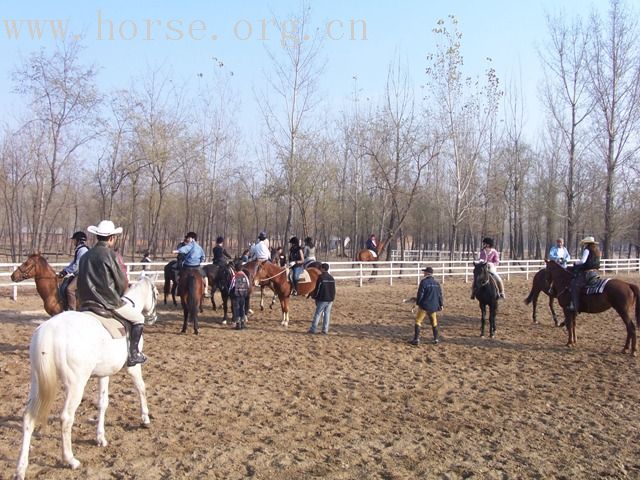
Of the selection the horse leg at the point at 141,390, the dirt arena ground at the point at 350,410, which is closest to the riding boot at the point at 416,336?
the dirt arena ground at the point at 350,410

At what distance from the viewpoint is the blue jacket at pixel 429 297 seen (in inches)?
393

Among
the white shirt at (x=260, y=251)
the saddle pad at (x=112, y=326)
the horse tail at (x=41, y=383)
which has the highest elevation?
the white shirt at (x=260, y=251)

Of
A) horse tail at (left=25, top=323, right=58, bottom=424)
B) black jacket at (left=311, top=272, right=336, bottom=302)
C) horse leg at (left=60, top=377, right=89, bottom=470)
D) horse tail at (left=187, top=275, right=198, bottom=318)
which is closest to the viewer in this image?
horse tail at (left=25, top=323, right=58, bottom=424)

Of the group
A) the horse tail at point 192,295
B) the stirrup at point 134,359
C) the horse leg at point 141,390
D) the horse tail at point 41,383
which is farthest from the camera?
the horse tail at point 192,295

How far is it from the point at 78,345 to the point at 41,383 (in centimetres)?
41

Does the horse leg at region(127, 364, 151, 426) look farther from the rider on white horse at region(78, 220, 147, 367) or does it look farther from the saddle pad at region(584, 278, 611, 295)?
the saddle pad at region(584, 278, 611, 295)

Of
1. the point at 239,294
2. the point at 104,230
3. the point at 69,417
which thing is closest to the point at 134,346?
the point at 69,417

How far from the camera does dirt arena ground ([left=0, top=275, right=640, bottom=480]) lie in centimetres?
466

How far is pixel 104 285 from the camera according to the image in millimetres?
4984

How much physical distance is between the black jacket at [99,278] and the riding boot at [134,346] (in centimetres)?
33

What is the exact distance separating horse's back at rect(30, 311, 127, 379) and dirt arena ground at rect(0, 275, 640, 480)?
0.88 m

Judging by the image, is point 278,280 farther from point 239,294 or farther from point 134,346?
point 134,346

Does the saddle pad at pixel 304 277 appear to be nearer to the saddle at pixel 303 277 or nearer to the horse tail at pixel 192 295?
the saddle at pixel 303 277

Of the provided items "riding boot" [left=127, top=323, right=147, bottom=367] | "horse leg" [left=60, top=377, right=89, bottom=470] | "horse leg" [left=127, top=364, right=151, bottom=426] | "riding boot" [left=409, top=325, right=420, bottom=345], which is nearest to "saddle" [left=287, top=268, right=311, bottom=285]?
"riding boot" [left=409, top=325, right=420, bottom=345]
